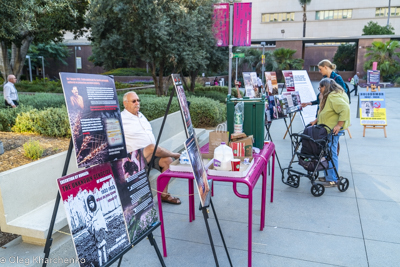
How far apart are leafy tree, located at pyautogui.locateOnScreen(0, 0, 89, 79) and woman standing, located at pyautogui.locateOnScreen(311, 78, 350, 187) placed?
5.44m

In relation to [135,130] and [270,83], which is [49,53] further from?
[135,130]

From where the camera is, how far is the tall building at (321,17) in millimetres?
52344

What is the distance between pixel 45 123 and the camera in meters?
6.46

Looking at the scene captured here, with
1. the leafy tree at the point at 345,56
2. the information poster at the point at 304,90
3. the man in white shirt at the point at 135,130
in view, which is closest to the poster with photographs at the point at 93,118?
the man in white shirt at the point at 135,130

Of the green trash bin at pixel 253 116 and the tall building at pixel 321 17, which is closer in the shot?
the green trash bin at pixel 253 116

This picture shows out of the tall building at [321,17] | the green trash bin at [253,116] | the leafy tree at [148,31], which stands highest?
the tall building at [321,17]

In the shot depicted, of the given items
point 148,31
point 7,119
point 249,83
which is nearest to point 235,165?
point 7,119

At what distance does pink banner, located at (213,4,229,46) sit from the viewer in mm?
13536

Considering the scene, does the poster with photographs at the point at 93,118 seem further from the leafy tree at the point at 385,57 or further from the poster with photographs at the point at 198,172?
the leafy tree at the point at 385,57

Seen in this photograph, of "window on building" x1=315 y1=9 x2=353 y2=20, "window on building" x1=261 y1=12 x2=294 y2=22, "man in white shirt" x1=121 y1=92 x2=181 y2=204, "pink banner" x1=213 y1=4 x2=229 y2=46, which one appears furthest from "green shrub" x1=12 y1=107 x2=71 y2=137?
"window on building" x1=315 y1=9 x2=353 y2=20

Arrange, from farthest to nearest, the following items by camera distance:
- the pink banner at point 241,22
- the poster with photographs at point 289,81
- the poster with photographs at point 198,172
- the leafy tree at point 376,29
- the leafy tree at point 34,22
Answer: the leafy tree at point 376,29, the pink banner at point 241,22, the poster with photographs at point 289,81, the leafy tree at point 34,22, the poster with photographs at point 198,172

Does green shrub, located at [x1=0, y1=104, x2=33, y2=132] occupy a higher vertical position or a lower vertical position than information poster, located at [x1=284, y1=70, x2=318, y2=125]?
lower

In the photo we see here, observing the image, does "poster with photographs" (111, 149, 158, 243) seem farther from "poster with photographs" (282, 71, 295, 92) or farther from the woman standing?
"poster with photographs" (282, 71, 295, 92)

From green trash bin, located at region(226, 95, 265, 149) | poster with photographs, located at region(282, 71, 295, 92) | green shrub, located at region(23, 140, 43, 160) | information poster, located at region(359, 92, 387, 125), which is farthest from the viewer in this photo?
information poster, located at region(359, 92, 387, 125)
